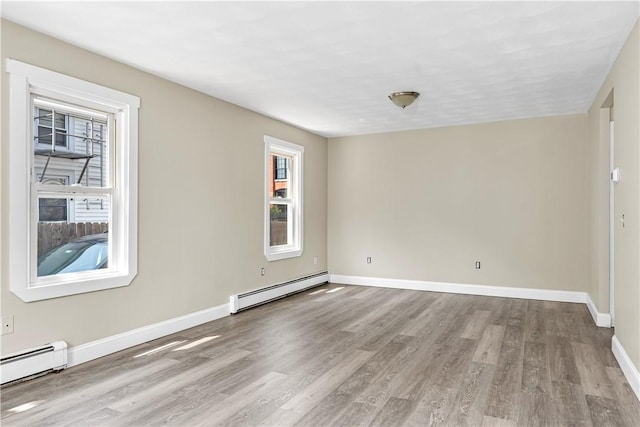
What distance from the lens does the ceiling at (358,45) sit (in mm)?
2664

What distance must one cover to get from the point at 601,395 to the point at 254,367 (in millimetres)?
2400

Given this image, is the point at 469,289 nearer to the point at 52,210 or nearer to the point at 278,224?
the point at 278,224

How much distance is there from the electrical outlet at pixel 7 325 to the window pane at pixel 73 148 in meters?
1.00

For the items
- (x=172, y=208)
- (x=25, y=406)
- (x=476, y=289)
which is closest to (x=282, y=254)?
(x=172, y=208)

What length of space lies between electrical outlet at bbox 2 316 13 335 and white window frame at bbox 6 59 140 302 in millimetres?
153

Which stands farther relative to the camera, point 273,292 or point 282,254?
point 282,254

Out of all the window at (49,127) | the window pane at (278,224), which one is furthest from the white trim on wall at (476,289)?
the window at (49,127)

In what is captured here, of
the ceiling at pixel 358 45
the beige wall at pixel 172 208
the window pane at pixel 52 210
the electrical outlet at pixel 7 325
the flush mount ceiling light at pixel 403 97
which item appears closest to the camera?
the ceiling at pixel 358 45

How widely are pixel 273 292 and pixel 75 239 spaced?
2.78 meters

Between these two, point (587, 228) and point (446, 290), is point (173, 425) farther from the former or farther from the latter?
point (587, 228)

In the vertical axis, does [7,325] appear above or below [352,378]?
above

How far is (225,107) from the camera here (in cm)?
483

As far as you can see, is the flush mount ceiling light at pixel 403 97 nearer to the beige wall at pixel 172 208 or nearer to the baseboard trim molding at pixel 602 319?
the beige wall at pixel 172 208

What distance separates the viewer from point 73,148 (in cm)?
337
